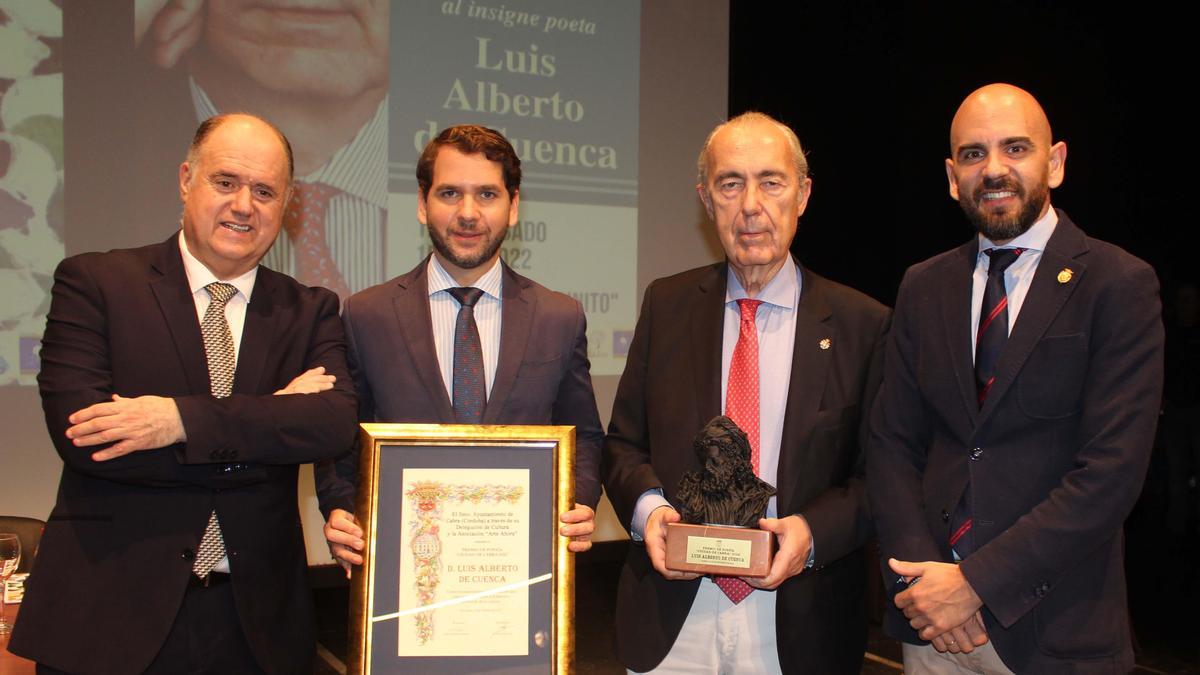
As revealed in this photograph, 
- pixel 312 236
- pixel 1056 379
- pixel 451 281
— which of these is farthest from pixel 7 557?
pixel 312 236

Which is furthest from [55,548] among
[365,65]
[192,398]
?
[365,65]

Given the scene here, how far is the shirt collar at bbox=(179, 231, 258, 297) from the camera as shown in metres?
2.49

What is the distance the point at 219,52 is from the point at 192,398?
3.93 metres

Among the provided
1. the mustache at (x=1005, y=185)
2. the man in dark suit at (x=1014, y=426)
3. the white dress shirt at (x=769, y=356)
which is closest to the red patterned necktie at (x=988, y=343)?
the man in dark suit at (x=1014, y=426)

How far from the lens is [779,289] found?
2.68 m

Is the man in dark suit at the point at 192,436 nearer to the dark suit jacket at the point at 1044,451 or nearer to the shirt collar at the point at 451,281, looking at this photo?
the shirt collar at the point at 451,281

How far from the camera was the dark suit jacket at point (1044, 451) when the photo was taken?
2.23 m

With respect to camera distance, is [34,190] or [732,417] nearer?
[732,417]

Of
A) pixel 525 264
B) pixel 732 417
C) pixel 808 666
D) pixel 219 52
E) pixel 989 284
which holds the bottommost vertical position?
pixel 808 666

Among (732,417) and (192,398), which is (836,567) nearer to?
(732,417)

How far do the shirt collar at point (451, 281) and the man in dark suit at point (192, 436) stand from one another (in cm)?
33

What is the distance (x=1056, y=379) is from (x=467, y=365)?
1.50m

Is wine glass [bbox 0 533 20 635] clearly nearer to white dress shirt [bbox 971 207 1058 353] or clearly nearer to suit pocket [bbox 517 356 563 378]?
suit pocket [bbox 517 356 563 378]

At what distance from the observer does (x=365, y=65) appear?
19.1 feet
